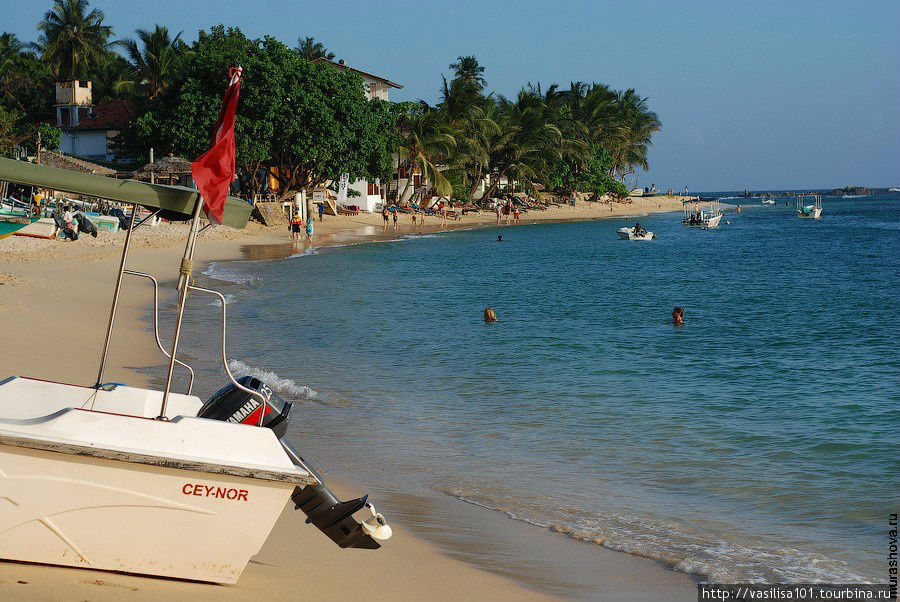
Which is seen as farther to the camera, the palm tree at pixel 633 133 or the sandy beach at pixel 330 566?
the palm tree at pixel 633 133

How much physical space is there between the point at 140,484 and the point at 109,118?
201 feet

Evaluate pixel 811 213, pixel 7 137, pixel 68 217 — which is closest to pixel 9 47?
pixel 7 137

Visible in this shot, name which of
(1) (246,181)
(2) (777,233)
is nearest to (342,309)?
(1) (246,181)

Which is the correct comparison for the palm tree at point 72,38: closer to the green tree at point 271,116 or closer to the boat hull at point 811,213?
the green tree at point 271,116

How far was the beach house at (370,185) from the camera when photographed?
6819cm

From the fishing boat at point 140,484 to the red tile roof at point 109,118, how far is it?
58.5m

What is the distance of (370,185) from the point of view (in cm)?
6812

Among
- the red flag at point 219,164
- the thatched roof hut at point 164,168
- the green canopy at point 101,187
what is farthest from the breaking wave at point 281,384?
the thatched roof hut at point 164,168

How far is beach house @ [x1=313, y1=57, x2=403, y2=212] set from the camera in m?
68.2

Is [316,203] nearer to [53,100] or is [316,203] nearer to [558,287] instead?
[53,100]

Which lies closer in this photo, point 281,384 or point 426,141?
point 281,384

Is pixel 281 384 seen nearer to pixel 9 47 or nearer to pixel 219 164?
pixel 219 164

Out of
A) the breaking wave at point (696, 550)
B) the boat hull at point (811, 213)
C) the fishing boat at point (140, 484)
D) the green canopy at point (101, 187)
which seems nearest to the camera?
the fishing boat at point (140, 484)

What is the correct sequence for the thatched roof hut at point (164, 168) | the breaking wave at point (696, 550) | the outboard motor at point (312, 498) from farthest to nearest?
the thatched roof hut at point (164, 168), the breaking wave at point (696, 550), the outboard motor at point (312, 498)
